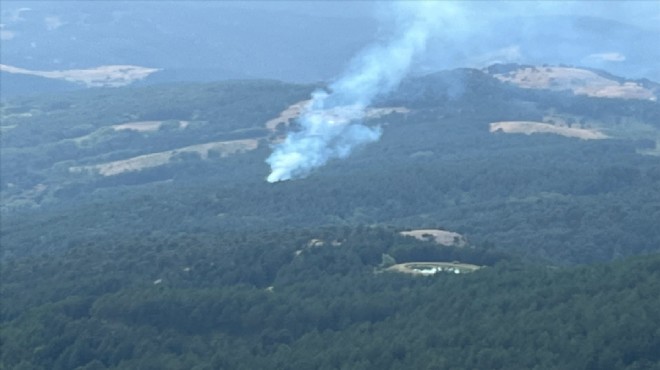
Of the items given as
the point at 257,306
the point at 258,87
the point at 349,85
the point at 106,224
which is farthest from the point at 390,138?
the point at 257,306

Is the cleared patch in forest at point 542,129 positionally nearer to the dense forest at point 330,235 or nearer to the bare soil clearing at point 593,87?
the dense forest at point 330,235

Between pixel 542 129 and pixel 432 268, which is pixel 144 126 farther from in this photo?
pixel 432 268

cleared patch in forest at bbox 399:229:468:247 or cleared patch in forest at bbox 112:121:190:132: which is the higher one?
cleared patch in forest at bbox 399:229:468:247

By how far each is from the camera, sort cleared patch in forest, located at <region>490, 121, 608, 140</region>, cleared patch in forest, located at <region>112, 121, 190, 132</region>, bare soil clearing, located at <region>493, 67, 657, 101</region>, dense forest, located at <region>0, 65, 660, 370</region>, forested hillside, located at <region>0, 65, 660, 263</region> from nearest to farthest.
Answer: dense forest, located at <region>0, 65, 660, 370</region>, forested hillside, located at <region>0, 65, 660, 263</region>, cleared patch in forest, located at <region>490, 121, 608, 140</region>, cleared patch in forest, located at <region>112, 121, 190, 132</region>, bare soil clearing, located at <region>493, 67, 657, 101</region>

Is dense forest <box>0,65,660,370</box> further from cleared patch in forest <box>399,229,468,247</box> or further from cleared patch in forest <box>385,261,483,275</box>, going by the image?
cleared patch in forest <box>399,229,468,247</box>

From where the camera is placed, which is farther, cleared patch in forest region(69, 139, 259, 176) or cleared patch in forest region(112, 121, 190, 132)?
cleared patch in forest region(112, 121, 190, 132)

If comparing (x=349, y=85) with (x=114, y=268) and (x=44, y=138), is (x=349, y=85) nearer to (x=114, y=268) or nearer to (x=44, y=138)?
(x=44, y=138)

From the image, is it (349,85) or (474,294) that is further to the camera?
(349,85)

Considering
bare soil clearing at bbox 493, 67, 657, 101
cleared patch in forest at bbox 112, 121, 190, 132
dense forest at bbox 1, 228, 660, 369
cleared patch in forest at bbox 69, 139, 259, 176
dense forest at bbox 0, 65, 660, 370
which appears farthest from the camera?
bare soil clearing at bbox 493, 67, 657, 101

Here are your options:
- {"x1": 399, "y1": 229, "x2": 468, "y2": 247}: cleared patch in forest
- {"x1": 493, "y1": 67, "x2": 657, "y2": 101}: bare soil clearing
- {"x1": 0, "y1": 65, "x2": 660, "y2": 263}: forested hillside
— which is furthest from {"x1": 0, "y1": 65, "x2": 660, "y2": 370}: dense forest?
{"x1": 493, "y1": 67, "x2": 657, "y2": 101}: bare soil clearing
